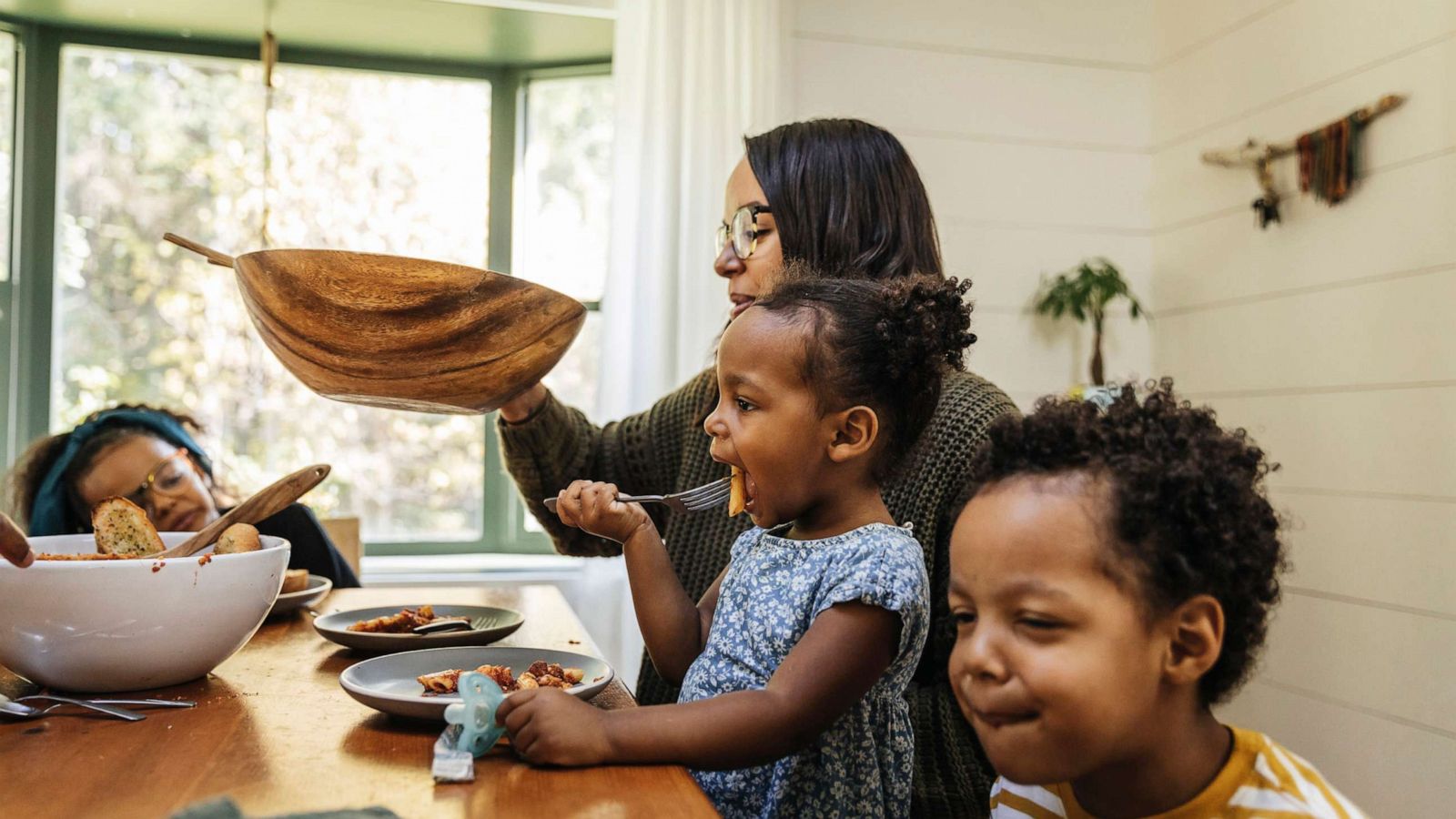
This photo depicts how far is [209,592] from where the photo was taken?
1030 mm

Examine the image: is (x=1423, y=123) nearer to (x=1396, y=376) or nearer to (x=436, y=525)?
(x=1396, y=376)

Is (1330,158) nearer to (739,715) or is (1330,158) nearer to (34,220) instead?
(739,715)

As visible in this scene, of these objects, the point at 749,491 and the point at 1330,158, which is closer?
the point at 749,491

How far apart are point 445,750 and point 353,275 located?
51 cm

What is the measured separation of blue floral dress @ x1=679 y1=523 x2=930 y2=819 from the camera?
1.05 m

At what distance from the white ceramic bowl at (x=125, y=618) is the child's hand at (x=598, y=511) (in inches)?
12.3

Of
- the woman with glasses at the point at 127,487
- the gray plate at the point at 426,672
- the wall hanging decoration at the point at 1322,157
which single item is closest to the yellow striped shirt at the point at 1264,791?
the gray plate at the point at 426,672

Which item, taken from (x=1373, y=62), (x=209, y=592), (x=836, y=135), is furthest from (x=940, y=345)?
(x=1373, y=62)

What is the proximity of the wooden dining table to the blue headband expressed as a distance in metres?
1.22

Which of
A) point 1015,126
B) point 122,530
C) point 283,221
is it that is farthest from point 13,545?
point 1015,126

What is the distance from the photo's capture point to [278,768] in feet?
2.60

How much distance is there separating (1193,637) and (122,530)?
105cm

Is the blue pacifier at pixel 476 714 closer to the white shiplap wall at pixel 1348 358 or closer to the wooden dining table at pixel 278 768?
the wooden dining table at pixel 278 768

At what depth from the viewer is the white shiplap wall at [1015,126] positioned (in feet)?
10.7
